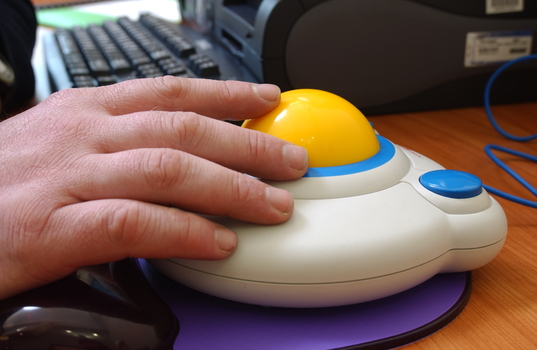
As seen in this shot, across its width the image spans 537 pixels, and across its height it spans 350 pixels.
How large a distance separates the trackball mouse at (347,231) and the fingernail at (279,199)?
12 millimetres

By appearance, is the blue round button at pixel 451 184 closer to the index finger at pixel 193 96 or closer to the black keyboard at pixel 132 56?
the index finger at pixel 193 96

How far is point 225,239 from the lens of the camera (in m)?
0.34

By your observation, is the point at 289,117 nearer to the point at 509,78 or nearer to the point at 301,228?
the point at 301,228

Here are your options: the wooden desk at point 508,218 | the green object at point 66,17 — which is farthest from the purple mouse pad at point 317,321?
the green object at point 66,17

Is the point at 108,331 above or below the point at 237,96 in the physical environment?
below

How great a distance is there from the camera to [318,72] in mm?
699

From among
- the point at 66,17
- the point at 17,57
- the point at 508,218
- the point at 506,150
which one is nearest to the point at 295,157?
the point at 508,218

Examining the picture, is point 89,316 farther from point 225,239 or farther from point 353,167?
point 353,167

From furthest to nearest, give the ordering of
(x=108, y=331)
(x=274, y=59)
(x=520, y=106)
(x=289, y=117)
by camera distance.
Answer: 1. (x=520, y=106)
2. (x=274, y=59)
3. (x=289, y=117)
4. (x=108, y=331)

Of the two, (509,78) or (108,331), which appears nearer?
(108,331)

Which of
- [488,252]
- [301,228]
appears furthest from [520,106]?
[301,228]

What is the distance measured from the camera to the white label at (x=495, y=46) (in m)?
0.73

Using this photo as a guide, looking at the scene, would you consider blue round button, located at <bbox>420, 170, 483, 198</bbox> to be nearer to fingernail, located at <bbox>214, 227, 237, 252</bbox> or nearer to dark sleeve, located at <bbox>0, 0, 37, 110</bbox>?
fingernail, located at <bbox>214, 227, 237, 252</bbox>

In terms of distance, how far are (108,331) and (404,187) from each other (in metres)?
0.25
